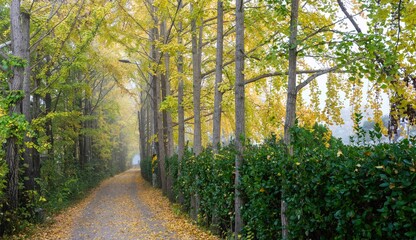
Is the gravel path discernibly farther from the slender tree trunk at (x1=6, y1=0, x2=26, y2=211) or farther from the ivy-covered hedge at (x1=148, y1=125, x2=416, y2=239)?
the ivy-covered hedge at (x1=148, y1=125, x2=416, y2=239)

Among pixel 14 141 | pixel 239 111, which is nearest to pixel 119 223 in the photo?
pixel 14 141

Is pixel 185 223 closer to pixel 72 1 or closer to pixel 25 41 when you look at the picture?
pixel 25 41

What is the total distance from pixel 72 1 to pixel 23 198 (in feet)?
22.6

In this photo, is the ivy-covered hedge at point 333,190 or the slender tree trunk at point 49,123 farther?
the slender tree trunk at point 49,123

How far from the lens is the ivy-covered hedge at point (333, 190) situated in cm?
338

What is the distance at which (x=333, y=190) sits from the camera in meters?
4.03

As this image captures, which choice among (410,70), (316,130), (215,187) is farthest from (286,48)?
(215,187)

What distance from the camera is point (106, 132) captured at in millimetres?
37531

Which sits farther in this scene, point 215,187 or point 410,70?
point 215,187

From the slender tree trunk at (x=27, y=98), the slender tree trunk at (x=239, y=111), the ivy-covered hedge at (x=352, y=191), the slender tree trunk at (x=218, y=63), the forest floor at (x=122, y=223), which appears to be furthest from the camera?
the slender tree trunk at (x=27, y=98)

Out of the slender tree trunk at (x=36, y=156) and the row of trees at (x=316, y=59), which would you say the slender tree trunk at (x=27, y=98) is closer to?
the slender tree trunk at (x=36, y=156)

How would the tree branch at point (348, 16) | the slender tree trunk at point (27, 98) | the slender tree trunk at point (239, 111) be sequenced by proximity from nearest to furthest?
the tree branch at point (348, 16) < the slender tree trunk at point (239, 111) < the slender tree trunk at point (27, 98)

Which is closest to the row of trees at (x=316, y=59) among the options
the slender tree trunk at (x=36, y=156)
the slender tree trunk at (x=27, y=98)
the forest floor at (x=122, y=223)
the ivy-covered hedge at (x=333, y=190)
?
the ivy-covered hedge at (x=333, y=190)

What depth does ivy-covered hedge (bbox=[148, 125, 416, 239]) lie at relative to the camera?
3375 mm
